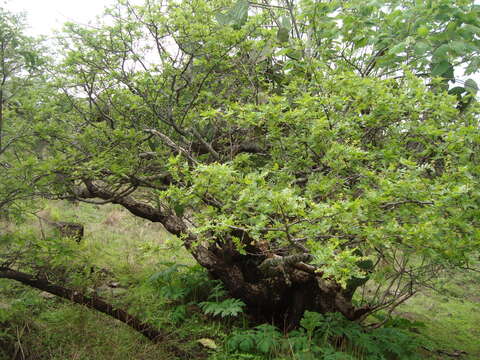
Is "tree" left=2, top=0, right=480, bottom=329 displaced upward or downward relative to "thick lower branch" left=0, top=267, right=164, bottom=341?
upward

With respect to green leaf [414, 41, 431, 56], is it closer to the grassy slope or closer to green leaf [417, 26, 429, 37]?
A: green leaf [417, 26, 429, 37]

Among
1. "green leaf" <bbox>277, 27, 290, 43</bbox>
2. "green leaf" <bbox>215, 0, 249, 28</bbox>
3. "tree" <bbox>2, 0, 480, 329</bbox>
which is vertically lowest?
"tree" <bbox>2, 0, 480, 329</bbox>

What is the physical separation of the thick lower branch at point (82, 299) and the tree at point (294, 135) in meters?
0.90

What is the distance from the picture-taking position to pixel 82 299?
413 centimetres

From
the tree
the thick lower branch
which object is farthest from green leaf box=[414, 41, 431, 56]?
the thick lower branch

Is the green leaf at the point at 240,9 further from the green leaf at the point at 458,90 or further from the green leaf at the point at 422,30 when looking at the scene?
the green leaf at the point at 458,90

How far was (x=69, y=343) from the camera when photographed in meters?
4.11

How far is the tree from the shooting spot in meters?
2.61

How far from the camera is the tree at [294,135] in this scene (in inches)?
103

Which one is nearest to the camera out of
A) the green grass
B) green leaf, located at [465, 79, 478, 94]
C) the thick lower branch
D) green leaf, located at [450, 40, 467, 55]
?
green leaf, located at [450, 40, 467, 55]

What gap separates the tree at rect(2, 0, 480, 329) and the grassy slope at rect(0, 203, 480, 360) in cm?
79

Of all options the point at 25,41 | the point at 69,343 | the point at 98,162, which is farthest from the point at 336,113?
the point at 69,343

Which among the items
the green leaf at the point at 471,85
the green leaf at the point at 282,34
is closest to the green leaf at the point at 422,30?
the green leaf at the point at 471,85

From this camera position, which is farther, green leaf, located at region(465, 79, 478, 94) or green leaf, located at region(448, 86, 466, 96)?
green leaf, located at region(448, 86, 466, 96)
